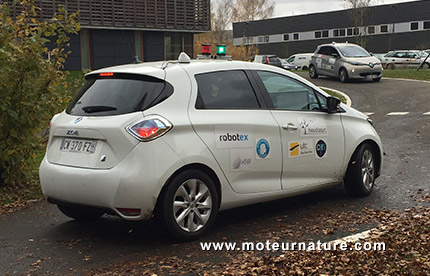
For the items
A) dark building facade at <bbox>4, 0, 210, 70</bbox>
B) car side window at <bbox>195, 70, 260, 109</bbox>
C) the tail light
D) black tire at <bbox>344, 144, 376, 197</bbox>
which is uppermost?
dark building facade at <bbox>4, 0, 210, 70</bbox>

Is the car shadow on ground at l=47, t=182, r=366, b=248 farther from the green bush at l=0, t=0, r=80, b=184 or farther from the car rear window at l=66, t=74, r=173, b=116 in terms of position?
the green bush at l=0, t=0, r=80, b=184

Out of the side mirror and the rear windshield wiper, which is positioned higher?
the rear windshield wiper

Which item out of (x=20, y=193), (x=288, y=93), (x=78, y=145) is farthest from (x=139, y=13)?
(x=78, y=145)

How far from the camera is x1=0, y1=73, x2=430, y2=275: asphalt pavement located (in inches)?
213

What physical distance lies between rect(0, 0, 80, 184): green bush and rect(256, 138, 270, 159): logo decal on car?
11.1 ft

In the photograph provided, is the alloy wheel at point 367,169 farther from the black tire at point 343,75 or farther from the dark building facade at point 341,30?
the dark building facade at point 341,30

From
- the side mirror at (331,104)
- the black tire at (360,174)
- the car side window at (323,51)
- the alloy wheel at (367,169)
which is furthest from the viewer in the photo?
the car side window at (323,51)

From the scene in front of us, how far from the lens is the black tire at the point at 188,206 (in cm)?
554

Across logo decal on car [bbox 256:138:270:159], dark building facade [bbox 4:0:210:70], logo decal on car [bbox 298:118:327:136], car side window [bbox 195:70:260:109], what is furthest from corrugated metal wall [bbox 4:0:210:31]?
logo decal on car [bbox 256:138:270:159]

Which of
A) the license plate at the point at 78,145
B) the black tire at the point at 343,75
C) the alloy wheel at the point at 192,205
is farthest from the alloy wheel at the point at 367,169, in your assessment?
the black tire at the point at 343,75

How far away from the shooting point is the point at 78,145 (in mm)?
5836

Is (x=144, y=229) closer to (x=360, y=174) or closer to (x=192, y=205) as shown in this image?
(x=192, y=205)

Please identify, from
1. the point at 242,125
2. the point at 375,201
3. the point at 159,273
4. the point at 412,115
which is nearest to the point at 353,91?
the point at 412,115

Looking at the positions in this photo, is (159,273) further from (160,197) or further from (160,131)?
(160,131)
